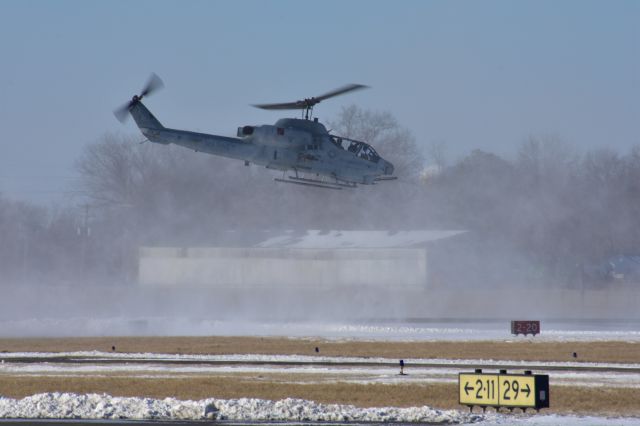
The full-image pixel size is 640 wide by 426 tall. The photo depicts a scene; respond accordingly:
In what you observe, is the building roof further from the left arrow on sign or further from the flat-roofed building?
the left arrow on sign

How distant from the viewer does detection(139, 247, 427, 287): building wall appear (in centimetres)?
9044

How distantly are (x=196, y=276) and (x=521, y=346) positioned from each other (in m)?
45.1

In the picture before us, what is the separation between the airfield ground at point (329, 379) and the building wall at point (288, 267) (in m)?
34.8

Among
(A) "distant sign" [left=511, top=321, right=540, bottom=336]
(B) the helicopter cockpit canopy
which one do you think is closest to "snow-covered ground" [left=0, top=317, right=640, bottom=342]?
(A) "distant sign" [left=511, top=321, right=540, bottom=336]

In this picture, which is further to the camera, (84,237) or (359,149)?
(84,237)

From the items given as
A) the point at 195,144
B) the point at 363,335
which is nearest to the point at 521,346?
the point at 363,335

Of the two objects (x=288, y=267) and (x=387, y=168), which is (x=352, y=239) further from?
(x=387, y=168)

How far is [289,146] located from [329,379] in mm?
20575

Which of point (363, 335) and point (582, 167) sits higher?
point (582, 167)

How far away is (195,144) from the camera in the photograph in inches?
2120

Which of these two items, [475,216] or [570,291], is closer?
[570,291]

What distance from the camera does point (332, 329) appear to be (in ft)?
216

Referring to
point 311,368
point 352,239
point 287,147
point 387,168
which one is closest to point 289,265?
point 352,239

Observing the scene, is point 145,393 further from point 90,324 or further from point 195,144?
point 90,324
